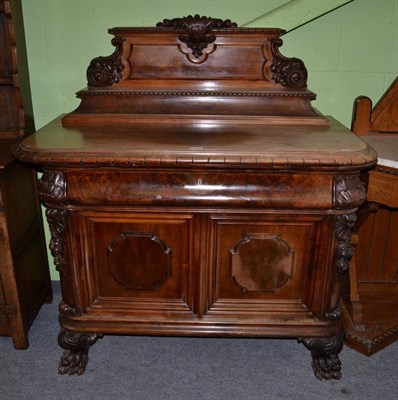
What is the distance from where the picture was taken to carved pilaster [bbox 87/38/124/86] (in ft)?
6.36

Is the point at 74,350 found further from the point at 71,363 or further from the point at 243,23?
the point at 243,23

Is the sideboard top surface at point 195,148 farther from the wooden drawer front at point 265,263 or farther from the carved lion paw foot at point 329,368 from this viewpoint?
the carved lion paw foot at point 329,368

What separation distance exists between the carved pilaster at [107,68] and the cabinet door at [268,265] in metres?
0.85

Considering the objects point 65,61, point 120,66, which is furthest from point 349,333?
point 65,61

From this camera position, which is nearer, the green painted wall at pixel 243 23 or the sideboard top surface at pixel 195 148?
the sideboard top surface at pixel 195 148

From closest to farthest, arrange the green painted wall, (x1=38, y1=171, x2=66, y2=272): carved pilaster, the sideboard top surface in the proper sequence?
the sideboard top surface
(x1=38, y1=171, x2=66, y2=272): carved pilaster
the green painted wall

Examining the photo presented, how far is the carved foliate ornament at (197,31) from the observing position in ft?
6.22

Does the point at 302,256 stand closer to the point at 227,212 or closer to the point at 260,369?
the point at 227,212

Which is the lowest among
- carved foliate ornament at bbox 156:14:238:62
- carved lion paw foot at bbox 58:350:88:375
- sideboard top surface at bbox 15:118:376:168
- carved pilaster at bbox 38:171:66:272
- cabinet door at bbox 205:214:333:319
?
carved lion paw foot at bbox 58:350:88:375

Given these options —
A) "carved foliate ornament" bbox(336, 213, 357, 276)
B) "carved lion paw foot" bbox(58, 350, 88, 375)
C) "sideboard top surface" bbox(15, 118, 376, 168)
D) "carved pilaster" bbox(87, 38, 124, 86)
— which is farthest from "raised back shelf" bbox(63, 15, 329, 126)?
"carved lion paw foot" bbox(58, 350, 88, 375)

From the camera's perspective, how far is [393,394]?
1.86 meters

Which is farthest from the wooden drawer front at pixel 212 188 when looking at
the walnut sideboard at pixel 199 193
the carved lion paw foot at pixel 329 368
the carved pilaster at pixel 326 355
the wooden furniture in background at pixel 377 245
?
the carved lion paw foot at pixel 329 368

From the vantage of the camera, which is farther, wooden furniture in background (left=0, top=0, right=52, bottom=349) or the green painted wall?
the green painted wall

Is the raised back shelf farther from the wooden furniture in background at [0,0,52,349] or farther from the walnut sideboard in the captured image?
the wooden furniture in background at [0,0,52,349]
